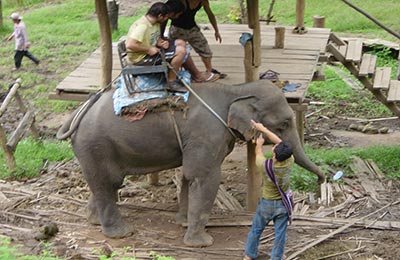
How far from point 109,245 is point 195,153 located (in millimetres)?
1429

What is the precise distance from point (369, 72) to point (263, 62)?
89.7 inches

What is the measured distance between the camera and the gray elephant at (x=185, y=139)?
8445 millimetres

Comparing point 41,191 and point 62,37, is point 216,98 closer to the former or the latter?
point 41,191

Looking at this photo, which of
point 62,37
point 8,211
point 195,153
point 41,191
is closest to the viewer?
point 195,153

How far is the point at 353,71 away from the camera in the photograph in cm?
1270

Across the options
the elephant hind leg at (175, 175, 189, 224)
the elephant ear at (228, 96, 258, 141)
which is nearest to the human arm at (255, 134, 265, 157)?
the elephant ear at (228, 96, 258, 141)

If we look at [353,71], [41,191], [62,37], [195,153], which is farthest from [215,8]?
[195,153]

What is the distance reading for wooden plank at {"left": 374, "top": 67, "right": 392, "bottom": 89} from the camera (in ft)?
39.5

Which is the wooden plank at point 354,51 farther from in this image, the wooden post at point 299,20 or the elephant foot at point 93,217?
the elephant foot at point 93,217

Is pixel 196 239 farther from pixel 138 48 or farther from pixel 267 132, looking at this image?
pixel 138 48

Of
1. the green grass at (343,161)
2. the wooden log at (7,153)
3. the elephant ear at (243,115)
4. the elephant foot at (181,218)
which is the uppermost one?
the elephant ear at (243,115)

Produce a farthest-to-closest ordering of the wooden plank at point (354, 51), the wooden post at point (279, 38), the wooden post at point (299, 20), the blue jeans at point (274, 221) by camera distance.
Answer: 1. the wooden post at point (299, 20)
2. the wooden plank at point (354, 51)
3. the wooden post at point (279, 38)
4. the blue jeans at point (274, 221)

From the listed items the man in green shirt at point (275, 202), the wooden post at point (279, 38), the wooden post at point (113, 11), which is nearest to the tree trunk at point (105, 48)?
the man in green shirt at point (275, 202)

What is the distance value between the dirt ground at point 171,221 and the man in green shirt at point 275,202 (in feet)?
1.66
